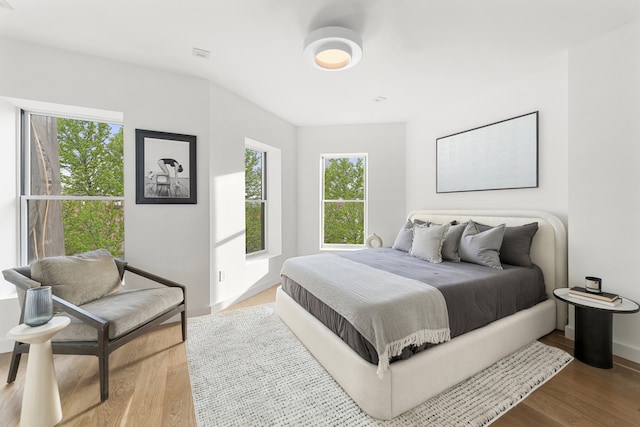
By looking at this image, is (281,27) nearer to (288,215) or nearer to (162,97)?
(162,97)

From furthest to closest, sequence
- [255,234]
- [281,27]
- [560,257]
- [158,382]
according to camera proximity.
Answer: [255,234] → [560,257] → [281,27] → [158,382]

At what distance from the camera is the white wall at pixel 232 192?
3.14m

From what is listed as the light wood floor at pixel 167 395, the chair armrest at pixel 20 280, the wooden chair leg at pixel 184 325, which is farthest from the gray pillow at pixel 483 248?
the chair armrest at pixel 20 280

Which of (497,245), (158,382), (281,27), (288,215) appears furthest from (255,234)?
(497,245)

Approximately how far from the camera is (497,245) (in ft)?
8.43

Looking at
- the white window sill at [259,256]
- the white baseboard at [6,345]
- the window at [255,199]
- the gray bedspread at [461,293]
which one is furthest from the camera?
the window at [255,199]

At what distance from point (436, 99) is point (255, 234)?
10.4ft

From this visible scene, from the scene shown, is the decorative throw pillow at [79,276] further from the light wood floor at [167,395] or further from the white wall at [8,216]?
the white wall at [8,216]

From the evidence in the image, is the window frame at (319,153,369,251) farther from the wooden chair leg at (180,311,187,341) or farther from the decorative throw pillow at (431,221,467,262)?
the wooden chair leg at (180,311,187,341)

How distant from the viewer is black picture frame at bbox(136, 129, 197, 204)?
273 cm

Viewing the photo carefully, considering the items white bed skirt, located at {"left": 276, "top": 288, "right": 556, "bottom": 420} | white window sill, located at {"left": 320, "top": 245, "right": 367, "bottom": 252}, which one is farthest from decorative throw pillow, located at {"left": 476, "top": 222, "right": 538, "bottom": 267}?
white window sill, located at {"left": 320, "top": 245, "right": 367, "bottom": 252}

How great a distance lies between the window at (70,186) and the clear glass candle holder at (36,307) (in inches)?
56.2

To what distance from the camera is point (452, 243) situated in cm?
282

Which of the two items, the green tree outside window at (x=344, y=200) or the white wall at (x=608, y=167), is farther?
the green tree outside window at (x=344, y=200)
